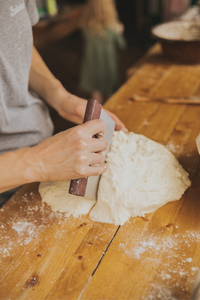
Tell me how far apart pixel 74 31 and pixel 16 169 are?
3947mm

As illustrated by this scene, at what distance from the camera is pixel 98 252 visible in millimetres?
777

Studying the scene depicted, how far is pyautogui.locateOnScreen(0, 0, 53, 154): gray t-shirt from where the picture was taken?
95cm

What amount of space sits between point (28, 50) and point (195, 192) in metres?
0.82

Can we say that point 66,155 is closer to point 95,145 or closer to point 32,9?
point 95,145

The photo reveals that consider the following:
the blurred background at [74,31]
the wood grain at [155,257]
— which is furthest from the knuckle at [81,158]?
the blurred background at [74,31]

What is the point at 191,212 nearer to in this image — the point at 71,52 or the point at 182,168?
the point at 182,168

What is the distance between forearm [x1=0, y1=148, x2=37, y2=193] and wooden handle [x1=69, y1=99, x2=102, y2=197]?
4.7 inches

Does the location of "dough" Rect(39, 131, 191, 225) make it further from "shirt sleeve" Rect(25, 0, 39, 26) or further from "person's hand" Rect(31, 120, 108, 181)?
"shirt sleeve" Rect(25, 0, 39, 26)

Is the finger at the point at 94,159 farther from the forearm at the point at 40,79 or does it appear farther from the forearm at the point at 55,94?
the forearm at the point at 40,79

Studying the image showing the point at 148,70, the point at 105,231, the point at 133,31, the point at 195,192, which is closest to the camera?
the point at 105,231

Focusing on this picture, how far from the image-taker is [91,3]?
323 cm

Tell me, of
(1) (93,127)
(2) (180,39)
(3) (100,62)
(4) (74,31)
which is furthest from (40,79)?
(4) (74,31)

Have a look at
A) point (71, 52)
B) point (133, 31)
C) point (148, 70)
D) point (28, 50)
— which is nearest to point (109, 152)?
point (28, 50)

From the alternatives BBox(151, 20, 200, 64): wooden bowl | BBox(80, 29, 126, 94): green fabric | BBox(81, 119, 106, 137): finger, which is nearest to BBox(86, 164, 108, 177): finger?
BBox(81, 119, 106, 137): finger
